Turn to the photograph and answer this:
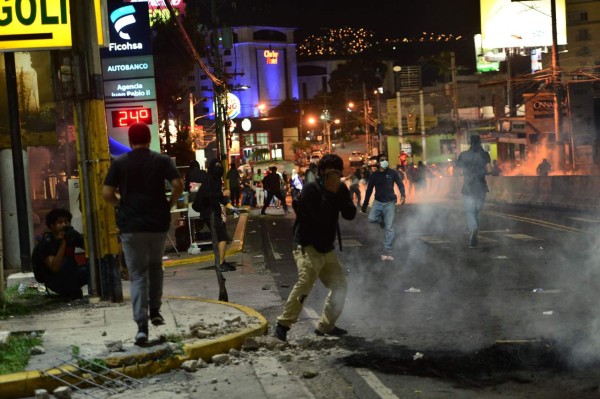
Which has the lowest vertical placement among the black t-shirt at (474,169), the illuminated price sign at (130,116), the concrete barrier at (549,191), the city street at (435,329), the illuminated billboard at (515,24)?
the concrete barrier at (549,191)

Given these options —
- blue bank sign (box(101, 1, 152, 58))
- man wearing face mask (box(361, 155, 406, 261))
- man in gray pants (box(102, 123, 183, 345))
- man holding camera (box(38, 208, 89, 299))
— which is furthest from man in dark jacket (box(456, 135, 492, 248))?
blue bank sign (box(101, 1, 152, 58))

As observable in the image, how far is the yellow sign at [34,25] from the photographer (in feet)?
34.7

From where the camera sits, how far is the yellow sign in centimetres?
1057

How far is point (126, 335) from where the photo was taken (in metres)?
8.20

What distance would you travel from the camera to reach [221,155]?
44.1m

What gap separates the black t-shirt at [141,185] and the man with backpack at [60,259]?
3.14 metres

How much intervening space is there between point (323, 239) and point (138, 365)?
2.21 m

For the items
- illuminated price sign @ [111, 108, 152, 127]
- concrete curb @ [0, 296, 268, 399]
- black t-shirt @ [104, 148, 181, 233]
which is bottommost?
concrete curb @ [0, 296, 268, 399]

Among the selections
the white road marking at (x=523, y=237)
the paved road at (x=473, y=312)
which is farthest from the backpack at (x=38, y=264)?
the white road marking at (x=523, y=237)

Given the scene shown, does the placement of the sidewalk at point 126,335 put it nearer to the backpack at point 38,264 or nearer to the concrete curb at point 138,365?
the concrete curb at point 138,365

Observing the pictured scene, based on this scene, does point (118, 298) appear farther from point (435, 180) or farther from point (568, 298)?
point (435, 180)

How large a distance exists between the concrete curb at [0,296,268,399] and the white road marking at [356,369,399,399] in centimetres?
147

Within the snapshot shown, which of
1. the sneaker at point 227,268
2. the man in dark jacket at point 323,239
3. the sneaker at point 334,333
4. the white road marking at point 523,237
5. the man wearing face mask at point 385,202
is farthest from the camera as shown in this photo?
the white road marking at point 523,237

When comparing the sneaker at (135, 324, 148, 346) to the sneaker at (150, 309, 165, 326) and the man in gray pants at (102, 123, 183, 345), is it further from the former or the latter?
the sneaker at (150, 309, 165, 326)
